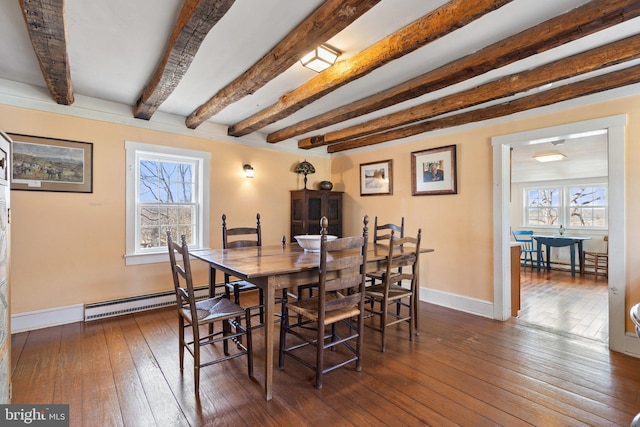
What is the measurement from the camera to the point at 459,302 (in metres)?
3.76

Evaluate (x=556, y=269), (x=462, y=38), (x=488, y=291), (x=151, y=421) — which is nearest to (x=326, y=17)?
(x=462, y=38)

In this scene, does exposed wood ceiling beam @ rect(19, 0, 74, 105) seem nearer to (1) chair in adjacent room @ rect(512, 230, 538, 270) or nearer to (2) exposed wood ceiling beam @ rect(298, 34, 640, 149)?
(2) exposed wood ceiling beam @ rect(298, 34, 640, 149)

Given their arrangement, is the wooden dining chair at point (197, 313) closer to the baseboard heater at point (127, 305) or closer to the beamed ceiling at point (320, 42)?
the beamed ceiling at point (320, 42)

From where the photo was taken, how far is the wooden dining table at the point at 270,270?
192cm

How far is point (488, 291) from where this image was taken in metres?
3.51

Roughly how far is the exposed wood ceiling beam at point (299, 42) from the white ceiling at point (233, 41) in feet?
0.19

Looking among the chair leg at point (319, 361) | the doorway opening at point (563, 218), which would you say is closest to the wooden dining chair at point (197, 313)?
the chair leg at point (319, 361)

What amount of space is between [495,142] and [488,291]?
1.75m

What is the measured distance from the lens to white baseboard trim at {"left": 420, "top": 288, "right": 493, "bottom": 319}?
350 centimetres

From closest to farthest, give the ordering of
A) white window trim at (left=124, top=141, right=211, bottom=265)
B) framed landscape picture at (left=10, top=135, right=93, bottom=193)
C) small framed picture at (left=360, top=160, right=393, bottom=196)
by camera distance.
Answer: framed landscape picture at (left=10, top=135, right=93, bottom=193) → white window trim at (left=124, top=141, right=211, bottom=265) → small framed picture at (left=360, top=160, right=393, bottom=196)

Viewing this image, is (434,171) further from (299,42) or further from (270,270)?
(270,270)

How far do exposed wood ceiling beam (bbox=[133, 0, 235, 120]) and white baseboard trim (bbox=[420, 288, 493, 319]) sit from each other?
3.80 m

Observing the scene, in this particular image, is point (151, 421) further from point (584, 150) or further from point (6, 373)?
point (584, 150)

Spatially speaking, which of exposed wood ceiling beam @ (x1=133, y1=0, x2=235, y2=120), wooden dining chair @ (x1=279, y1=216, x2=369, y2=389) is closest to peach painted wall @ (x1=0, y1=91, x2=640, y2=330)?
exposed wood ceiling beam @ (x1=133, y1=0, x2=235, y2=120)
